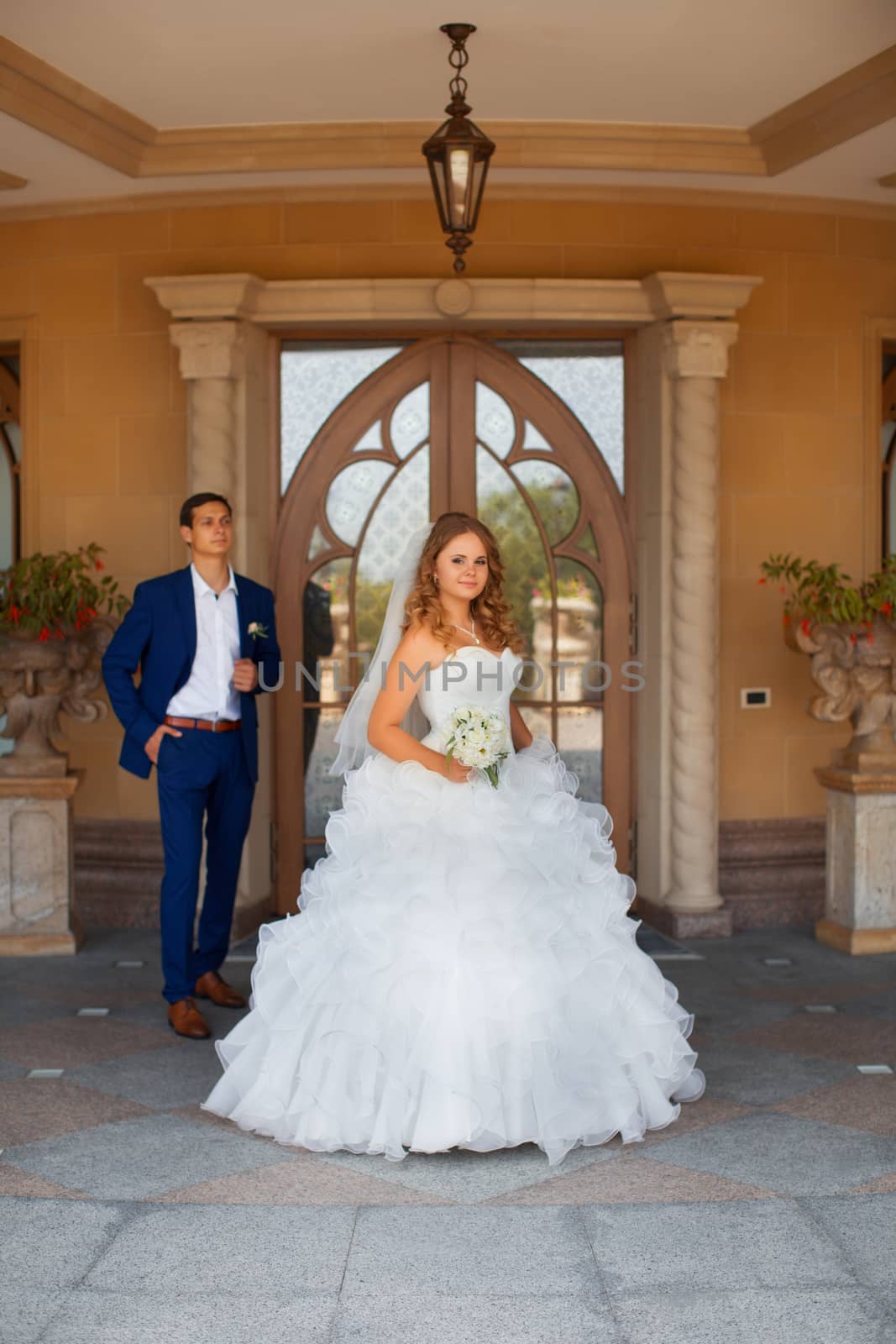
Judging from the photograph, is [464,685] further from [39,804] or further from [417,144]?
[417,144]

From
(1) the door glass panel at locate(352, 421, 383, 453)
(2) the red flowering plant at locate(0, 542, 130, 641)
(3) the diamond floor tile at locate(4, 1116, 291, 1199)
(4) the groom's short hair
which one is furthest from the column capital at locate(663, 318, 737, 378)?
(3) the diamond floor tile at locate(4, 1116, 291, 1199)

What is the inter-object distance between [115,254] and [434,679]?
11.6ft

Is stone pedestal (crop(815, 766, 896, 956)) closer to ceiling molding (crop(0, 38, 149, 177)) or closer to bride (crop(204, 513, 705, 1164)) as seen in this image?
bride (crop(204, 513, 705, 1164))

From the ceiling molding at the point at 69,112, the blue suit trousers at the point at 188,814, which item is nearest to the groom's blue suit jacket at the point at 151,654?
the blue suit trousers at the point at 188,814

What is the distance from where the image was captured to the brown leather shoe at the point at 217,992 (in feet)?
17.3

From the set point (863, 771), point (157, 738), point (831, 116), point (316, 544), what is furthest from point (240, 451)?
point (863, 771)

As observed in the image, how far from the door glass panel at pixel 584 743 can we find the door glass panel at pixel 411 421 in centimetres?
153

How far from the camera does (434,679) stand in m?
4.31

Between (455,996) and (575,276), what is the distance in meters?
4.00

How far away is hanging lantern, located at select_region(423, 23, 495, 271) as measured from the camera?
16.0ft

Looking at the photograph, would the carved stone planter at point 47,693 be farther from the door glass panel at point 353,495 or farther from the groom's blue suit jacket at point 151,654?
the door glass panel at point 353,495

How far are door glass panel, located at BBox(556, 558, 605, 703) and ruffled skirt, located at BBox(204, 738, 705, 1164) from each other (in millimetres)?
2648

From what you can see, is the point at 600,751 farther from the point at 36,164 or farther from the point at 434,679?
the point at 36,164

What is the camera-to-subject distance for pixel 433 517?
263 inches
